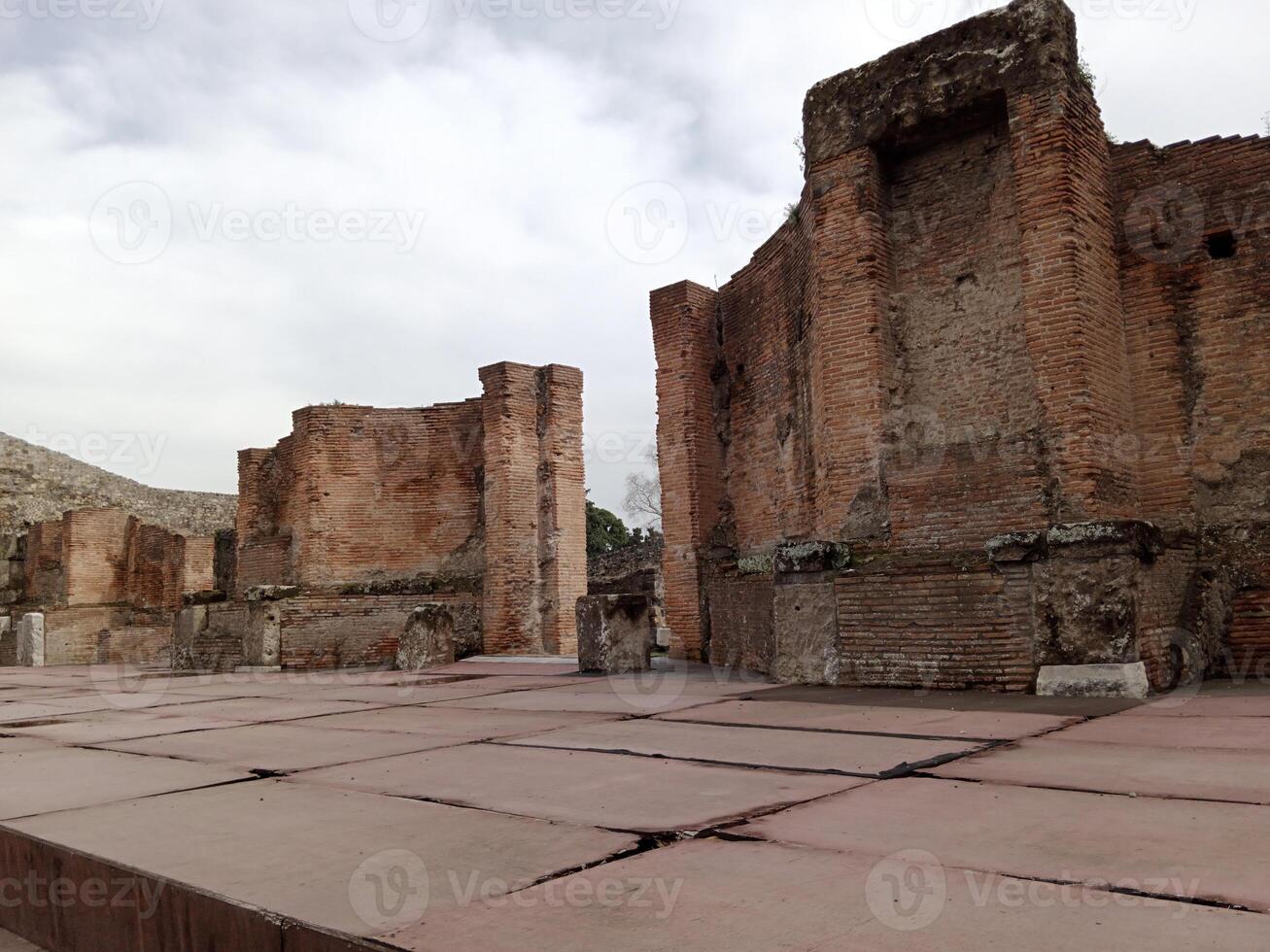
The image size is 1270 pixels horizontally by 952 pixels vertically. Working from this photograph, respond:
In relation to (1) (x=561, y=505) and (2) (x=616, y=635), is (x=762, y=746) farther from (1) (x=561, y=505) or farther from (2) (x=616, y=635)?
(1) (x=561, y=505)

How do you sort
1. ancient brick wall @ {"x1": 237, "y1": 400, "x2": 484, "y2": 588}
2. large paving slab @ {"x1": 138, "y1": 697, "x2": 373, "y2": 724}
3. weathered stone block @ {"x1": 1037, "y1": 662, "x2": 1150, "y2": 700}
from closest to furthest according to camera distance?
weathered stone block @ {"x1": 1037, "y1": 662, "x2": 1150, "y2": 700}
large paving slab @ {"x1": 138, "y1": 697, "x2": 373, "y2": 724}
ancient brick wall @ {"x1": 237, "y1": 400, "x2": 484, "y2": 588}

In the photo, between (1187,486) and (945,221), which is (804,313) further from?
(1187,486)

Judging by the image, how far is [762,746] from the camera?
4.38 metres

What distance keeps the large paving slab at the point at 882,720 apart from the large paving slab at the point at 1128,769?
480 millimetres

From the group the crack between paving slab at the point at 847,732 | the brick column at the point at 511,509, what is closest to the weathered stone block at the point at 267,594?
the brick column at the point at 511,509

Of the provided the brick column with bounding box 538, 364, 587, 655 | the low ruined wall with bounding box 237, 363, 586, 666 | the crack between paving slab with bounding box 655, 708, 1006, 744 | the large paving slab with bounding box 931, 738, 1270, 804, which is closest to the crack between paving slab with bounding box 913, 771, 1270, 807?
the large paving slab with bounding box 931, 738, 1270, 804

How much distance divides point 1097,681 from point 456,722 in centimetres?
398

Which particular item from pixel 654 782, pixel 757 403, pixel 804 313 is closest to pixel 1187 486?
pixel 804 313

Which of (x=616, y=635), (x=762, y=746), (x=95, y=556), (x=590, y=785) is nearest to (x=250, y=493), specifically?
(x=95, y=556)

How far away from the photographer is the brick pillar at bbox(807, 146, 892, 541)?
7.84 meters

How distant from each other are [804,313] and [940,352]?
1.67 metres

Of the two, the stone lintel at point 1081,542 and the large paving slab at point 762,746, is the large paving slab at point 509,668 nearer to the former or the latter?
the large paving slab at point 762,746

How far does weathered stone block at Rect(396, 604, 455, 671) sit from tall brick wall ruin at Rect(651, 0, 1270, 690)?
15.5ft

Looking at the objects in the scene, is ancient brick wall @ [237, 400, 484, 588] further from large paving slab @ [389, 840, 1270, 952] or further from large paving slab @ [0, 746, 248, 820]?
large paving slab @ [389, 840, 1270, 952]
